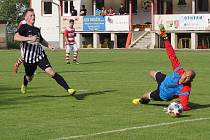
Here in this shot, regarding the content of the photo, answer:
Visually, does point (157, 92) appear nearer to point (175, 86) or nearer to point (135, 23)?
point (175, 86)

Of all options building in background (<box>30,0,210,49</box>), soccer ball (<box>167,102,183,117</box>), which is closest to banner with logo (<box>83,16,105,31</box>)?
building in background (<box>30,0,210,49</box>)

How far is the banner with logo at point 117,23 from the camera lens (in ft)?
183

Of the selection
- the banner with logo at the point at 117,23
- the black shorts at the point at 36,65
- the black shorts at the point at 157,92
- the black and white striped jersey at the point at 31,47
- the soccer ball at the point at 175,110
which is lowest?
the soccer ball at the point at 175,110

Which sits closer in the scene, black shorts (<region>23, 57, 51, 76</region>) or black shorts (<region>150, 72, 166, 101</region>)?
black shorts (<region>150, 72, 166, 101</region>)

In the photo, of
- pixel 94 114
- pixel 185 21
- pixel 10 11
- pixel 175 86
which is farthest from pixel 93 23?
pixel 94 114

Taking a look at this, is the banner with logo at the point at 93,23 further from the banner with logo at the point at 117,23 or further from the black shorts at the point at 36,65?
the black shorts at the point at 36,65

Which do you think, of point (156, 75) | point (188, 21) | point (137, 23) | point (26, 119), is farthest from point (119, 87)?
point (137, 23)

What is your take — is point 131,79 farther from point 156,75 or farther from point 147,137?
point 147,137

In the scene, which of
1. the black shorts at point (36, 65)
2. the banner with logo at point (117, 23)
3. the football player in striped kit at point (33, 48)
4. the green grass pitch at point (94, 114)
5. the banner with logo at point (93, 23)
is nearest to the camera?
the green grass pitch at point (94, 114)

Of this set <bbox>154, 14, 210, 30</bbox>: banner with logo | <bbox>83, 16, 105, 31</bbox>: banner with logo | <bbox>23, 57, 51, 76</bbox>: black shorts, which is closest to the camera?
<bbox>23, 57, 51, 76</bbox>: black shorts

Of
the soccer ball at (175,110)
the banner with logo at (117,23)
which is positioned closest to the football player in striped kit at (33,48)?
the soccer ball at (175,110)

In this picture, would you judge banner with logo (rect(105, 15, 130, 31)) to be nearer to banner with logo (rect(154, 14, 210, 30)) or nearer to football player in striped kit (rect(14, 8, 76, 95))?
Result: banner with logo (rect(154, 14, 210, 30))

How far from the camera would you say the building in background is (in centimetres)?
5169

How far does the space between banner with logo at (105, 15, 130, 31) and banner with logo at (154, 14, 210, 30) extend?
3.37 m
